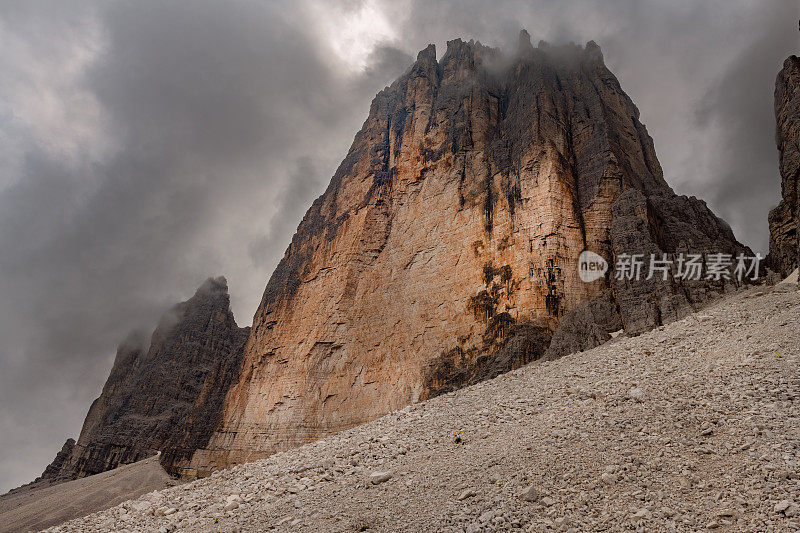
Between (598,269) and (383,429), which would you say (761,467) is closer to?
(383,429)

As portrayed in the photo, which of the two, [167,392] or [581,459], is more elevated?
[167,392]

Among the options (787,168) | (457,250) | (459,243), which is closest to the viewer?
(787,168)

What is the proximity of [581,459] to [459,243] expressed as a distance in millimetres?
28484

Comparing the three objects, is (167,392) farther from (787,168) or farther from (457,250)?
(787,168)

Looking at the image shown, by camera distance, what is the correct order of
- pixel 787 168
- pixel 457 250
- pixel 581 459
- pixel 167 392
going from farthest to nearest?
pixel 167 392
pixel 457 250
pixel 787 168
pixel 581 459

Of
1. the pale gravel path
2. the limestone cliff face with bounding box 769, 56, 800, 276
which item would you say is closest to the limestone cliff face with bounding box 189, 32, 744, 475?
the limestone cliff face with bounding box 769, 56, 800, 276

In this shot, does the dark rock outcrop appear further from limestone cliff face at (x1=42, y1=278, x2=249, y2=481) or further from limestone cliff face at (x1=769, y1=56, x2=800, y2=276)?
limestone cliff face at (x1=769, y1=56, x2=800, y2=276)

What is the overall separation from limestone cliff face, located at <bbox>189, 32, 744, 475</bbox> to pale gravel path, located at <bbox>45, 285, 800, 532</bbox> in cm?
1076

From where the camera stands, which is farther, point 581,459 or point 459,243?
point 459,243

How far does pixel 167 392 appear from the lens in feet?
268

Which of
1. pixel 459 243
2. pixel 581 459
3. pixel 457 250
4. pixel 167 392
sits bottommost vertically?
pixel 581 459

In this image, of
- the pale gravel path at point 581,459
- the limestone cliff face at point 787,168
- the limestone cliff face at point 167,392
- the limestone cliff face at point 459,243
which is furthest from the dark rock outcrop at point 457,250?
the pale gravel path at point 581,459

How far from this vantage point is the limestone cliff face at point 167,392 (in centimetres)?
5766

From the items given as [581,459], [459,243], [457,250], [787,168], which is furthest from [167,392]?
[787,168]
